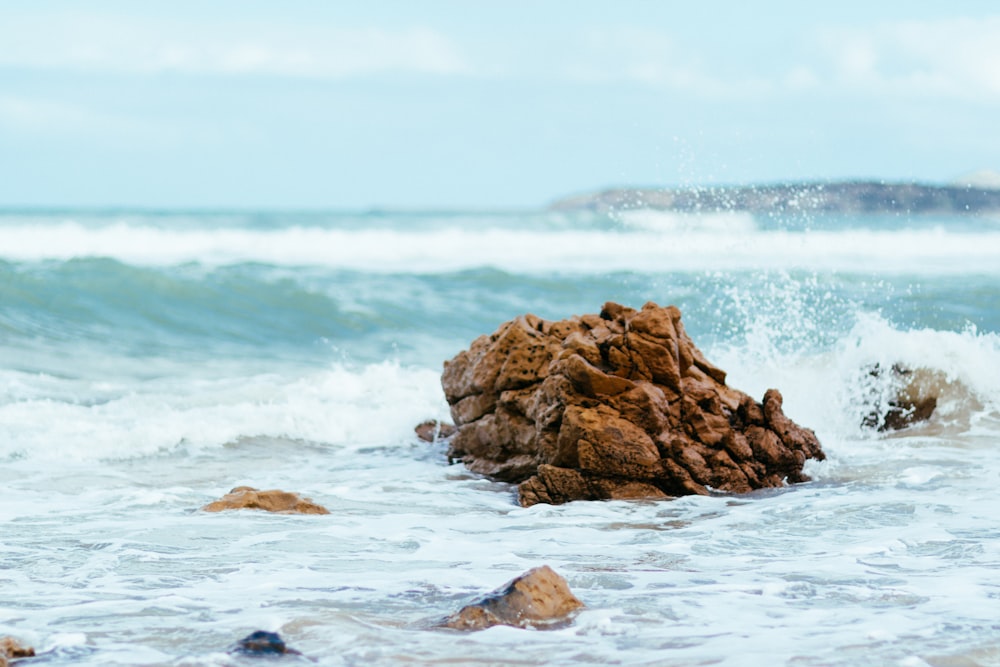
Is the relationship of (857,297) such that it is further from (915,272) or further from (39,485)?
(39,485)

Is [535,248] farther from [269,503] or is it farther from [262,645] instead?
[262,645]

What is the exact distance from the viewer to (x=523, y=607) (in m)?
4.14

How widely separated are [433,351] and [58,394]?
494cm

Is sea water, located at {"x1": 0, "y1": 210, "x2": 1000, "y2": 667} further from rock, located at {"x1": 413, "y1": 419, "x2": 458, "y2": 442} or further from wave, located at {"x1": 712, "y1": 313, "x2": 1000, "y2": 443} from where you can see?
rock, located at {"x1": 413, "y1": 419, "x2": 458, "y2": 442}

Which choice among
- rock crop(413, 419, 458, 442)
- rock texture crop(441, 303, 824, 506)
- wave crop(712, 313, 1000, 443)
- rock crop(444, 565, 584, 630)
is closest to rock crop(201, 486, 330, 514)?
rock texture crop(441, 303, 824, 506)

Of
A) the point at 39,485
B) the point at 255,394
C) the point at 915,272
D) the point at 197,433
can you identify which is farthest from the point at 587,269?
the point at 39,485

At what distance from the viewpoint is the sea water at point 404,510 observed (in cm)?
407

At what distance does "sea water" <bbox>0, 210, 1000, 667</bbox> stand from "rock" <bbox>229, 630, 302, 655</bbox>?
84 mm

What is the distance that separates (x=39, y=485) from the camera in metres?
7.03

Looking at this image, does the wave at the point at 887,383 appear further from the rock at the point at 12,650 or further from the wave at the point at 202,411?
the rock at the point at 12,650

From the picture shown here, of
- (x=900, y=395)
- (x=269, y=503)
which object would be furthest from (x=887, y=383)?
(x=269, y=503)

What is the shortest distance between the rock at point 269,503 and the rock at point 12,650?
232 centimetres

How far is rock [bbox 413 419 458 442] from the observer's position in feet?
28.5

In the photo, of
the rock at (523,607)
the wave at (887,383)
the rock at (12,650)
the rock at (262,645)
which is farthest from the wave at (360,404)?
the rock at (262,645)
